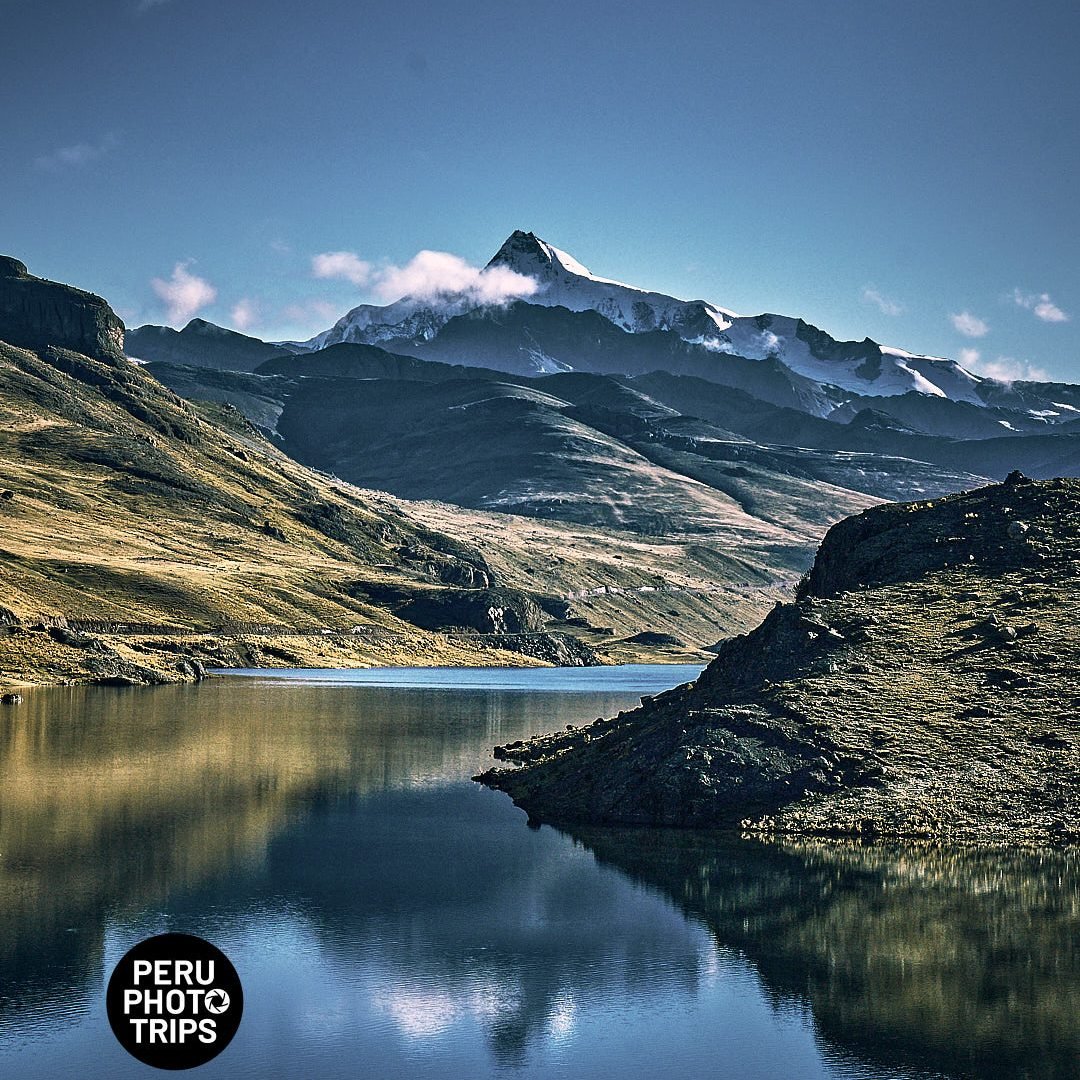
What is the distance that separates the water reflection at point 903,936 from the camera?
137 feet

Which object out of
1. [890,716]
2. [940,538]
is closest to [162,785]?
[890,716]

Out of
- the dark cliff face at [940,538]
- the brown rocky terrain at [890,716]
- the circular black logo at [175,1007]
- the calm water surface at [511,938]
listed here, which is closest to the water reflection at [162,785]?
the calm water surface at [511,938]

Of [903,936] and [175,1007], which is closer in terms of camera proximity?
[175,1007]

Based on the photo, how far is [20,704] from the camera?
486 ft

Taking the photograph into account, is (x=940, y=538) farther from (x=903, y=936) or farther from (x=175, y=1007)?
(x=175, y=1007)

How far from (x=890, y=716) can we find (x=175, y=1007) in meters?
50.8

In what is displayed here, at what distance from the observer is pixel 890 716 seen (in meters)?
79.9

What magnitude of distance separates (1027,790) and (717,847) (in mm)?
18574

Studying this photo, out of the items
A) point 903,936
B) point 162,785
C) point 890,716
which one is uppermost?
point 890,716

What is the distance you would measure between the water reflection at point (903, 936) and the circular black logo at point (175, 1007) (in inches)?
744

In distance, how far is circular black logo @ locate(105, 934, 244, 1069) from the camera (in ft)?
129

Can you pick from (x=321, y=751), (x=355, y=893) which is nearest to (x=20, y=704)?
(x=321, y=751)

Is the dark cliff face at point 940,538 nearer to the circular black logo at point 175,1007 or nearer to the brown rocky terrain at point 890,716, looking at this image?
the brown rocky terrain at point 890,716

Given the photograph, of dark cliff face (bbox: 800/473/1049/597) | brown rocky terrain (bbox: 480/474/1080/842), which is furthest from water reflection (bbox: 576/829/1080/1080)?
dark cliff face (bbox: 800/473/1049/597)
